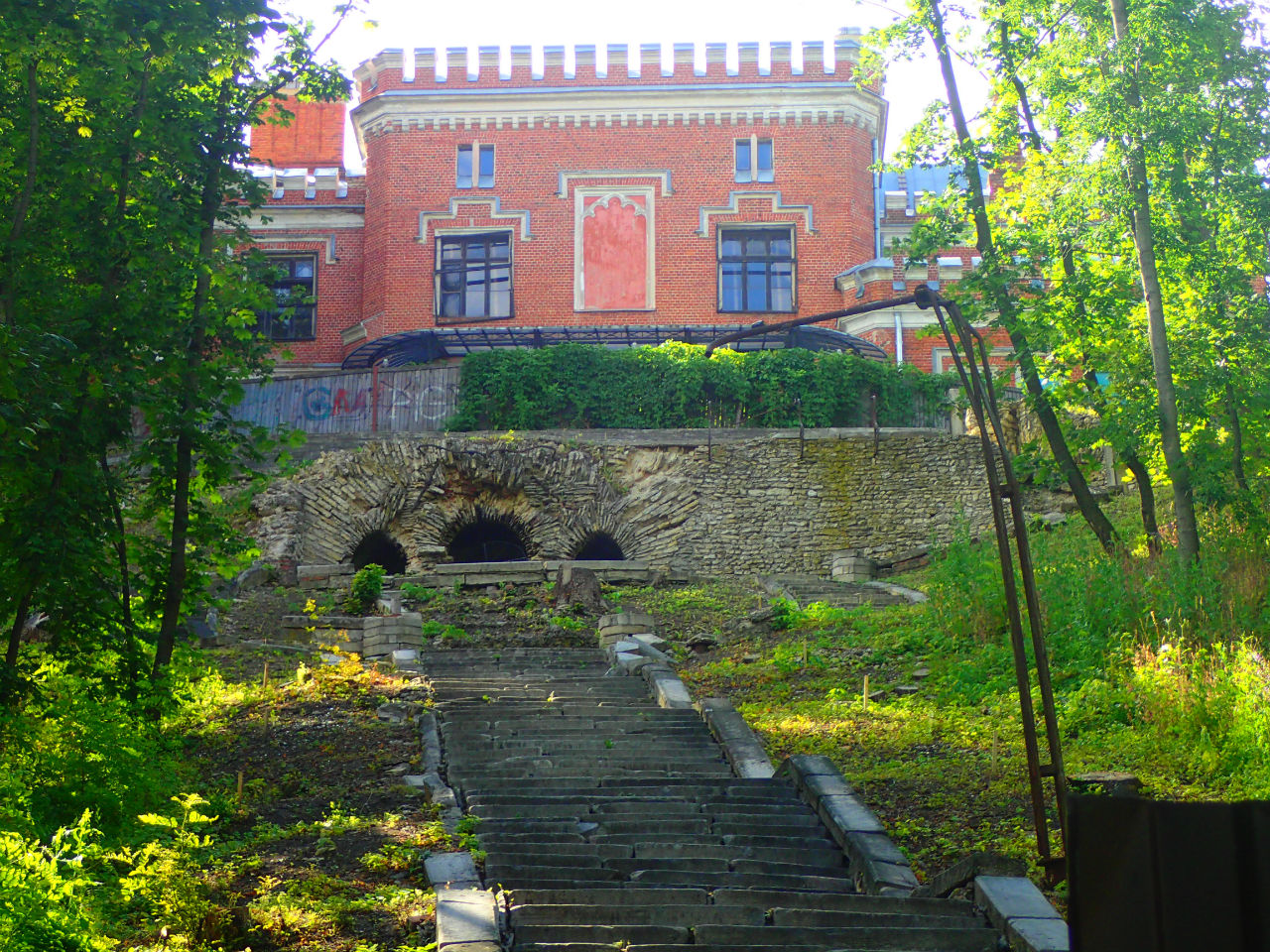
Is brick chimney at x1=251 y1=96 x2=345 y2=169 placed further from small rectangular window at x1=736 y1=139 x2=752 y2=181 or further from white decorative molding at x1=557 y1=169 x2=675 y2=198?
small rectangular window at x1=736 y1=139 x2=752 y2=181

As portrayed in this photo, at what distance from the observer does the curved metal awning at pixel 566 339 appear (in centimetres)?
2922

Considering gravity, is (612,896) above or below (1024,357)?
below

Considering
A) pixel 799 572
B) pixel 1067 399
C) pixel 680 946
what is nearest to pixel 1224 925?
pixel 680 946

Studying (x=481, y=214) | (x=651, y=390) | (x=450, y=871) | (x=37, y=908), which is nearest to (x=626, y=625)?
(x=450, y=871)

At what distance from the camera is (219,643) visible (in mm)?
16531

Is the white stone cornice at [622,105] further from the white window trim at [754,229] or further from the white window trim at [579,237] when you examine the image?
the white window trim at [754,229]

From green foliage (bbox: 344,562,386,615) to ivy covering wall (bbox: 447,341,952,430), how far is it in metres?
8.18

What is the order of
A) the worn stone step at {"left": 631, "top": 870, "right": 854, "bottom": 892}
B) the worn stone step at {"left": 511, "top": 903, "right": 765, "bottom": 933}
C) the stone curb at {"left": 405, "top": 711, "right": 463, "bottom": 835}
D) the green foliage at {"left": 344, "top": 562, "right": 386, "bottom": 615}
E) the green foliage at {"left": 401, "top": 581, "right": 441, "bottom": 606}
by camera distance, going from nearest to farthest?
the worn stone step at {"left": 511, "top": 903, "right": 765, "bottom": 933} < the worn stone step at {"left": 631, "top": 870, "right": 854, "bottom": 892} < the stone curb at {"left": 405, "top": 711, "right": 463, "bottom": 835} < the green foliage at {"left": 344, "top": 562, "right": 386, "bottom": 615} < the green foliage at {"left": 401, "top": 581, "right": 441, "bottom": 606}

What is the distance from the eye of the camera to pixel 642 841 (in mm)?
8992

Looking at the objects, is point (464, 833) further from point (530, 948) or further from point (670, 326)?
point (670, 326)

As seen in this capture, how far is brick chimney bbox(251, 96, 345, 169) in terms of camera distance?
36.9m

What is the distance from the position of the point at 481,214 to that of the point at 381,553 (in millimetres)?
10792

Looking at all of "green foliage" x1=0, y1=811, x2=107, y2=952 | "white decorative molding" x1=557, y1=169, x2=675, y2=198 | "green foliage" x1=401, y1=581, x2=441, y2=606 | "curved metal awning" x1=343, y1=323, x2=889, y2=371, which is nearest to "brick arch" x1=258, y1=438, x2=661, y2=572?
"green foliage" x1=401, y1=581, x2=441, y2=606

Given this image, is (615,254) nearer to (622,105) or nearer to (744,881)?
(622,105)
